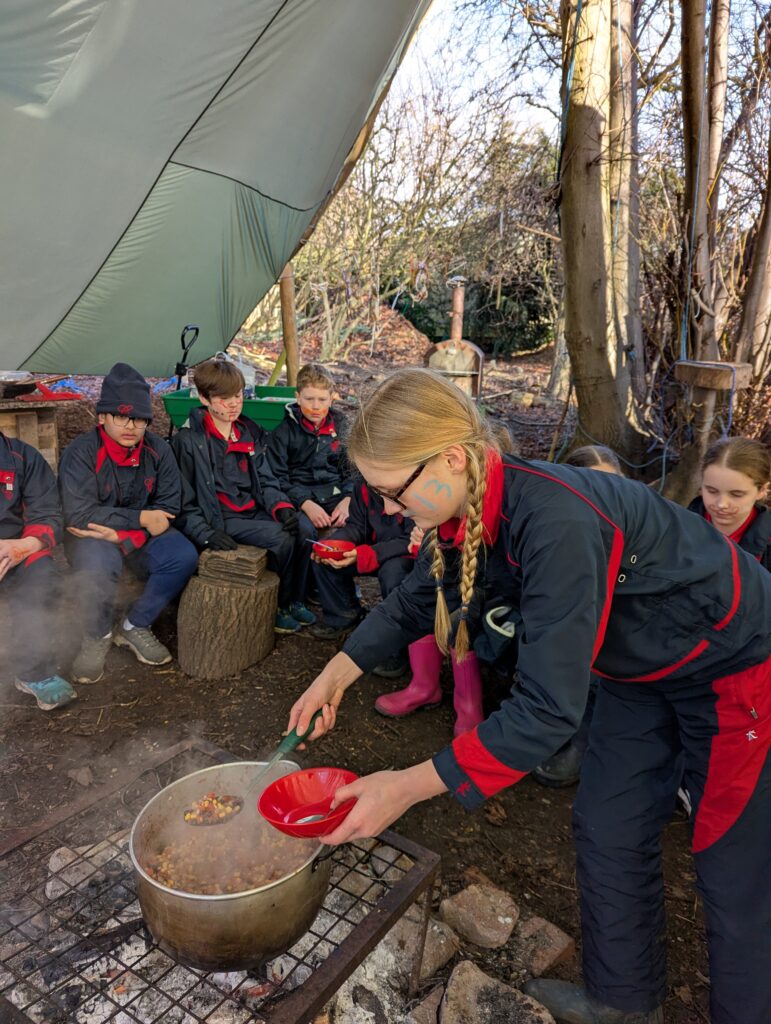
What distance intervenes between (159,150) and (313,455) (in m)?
2.10

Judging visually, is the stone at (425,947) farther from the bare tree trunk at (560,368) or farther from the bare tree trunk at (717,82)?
the bare tree trunk at (560,368)

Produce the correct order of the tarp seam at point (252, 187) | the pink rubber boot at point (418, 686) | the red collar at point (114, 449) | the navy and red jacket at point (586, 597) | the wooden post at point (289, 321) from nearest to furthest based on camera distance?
the navy and red jacket at point (586, 597) → the pink rubber boot at point (418, 686) → the red collar at point (114, 449) → the tarp seam at point (252, 187) → the wooden post at point (289, 321)

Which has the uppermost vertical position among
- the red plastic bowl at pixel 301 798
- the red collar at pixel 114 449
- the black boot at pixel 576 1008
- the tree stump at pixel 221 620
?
the red collar at pixel 114 449

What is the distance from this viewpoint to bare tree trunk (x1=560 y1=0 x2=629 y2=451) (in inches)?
191

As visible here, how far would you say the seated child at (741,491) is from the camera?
8.89ft

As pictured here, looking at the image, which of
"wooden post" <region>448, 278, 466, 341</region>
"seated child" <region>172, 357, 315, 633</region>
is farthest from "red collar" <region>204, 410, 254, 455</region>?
"wooden post" <region>448, 278, 466, 341</region>

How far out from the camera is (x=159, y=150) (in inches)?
168

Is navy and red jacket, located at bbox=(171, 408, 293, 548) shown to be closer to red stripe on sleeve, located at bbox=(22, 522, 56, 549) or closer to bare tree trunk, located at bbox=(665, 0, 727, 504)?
red stripe on sleeve, located at bbox=(22, 522, 56, 549)

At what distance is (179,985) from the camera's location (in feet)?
5.65

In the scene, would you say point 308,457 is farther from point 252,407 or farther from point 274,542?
point 252,407

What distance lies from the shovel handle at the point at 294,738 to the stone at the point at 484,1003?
0.76m

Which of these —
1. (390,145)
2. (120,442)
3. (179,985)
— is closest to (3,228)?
(120,442)

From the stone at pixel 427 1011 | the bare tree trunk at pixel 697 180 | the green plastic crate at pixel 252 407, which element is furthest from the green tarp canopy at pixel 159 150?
the stone at pixel 427 1011

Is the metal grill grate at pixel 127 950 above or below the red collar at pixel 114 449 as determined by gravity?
below
